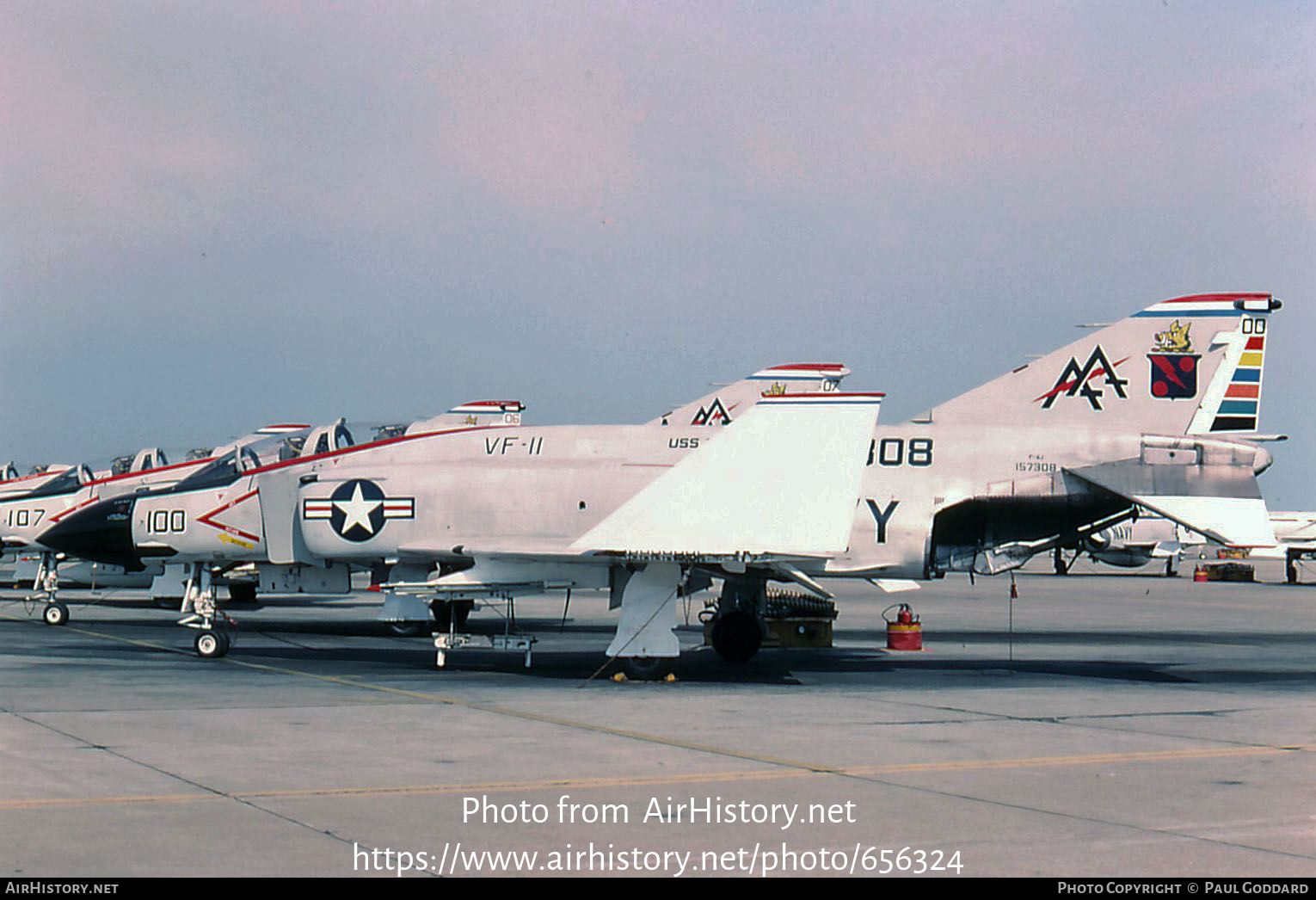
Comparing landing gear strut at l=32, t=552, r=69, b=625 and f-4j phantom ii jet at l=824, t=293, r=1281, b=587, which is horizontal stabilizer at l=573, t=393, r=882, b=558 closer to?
f-4j phantom ii jet at l=824, t=293, r=1281, b=587

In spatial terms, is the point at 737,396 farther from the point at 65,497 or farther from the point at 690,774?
the point at 690,774

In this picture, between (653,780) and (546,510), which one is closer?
(653,780)

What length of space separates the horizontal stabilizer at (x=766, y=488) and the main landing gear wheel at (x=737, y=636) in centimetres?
409

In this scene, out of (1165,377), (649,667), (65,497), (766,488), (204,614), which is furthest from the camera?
(65,497)

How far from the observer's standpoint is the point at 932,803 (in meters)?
8.84

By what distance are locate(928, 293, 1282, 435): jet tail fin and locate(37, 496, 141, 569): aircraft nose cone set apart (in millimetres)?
11591

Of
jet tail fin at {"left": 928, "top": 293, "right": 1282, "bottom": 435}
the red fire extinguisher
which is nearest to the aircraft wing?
jet tail fin at {"left": 928, "top": 293, "right": 1282, "bottom": 435}

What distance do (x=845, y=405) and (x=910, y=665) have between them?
4.94 metres

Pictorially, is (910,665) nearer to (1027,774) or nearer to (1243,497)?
(1243,497)

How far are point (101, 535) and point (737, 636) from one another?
9.48m

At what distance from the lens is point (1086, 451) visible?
18.3m

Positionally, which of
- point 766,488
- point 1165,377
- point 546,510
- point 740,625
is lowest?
point 740,625

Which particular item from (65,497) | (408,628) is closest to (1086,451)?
(408,628)

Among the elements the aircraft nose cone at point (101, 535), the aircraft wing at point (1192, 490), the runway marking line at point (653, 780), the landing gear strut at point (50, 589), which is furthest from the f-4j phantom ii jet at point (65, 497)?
the runway marking line at point (653, 780)
